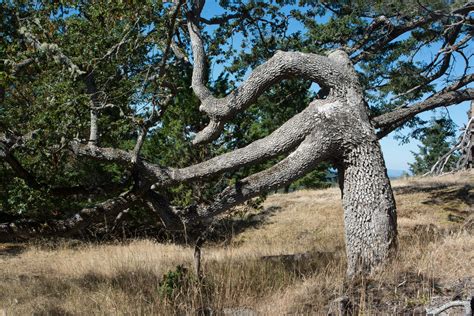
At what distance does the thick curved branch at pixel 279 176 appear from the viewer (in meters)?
5.73

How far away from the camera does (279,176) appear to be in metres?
5.80

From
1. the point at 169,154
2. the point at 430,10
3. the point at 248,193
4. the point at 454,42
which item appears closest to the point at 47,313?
the point at 248,193

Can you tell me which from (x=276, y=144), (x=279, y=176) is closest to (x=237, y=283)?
(x=279, y=176)

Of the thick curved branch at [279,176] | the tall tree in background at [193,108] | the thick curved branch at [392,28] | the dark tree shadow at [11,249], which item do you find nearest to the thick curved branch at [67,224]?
the tall tree in background at [193,108]

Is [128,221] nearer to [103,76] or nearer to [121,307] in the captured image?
[103,76]

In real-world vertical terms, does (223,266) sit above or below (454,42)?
below

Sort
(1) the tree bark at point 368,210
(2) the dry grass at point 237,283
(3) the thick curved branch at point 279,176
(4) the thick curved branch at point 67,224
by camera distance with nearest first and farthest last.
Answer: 1. (2) the dry grass at point 237,283
2. (1) the tree bark at point 368,210
3. (3) the thick curved branch at point 279,176
4. (4) the thick curved branch at point 67,224

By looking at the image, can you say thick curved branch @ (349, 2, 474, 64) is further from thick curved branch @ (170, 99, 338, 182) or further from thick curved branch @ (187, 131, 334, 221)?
thick curved branch @ (187, 131, 334, 221)

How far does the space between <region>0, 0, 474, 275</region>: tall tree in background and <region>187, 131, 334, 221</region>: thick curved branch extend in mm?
14

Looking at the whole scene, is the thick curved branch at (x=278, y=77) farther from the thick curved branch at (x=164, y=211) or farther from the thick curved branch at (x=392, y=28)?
the thick curved branch at (x=392, y=28)

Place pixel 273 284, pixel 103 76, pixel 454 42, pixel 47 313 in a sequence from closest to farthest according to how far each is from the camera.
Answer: pixel 47 313 < pixel 273 284 < pixel 103 76 < pixel 454 42

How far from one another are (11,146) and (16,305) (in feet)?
7.12

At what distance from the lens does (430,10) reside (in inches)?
387

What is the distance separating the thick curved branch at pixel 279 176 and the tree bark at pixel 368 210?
0.44 m
